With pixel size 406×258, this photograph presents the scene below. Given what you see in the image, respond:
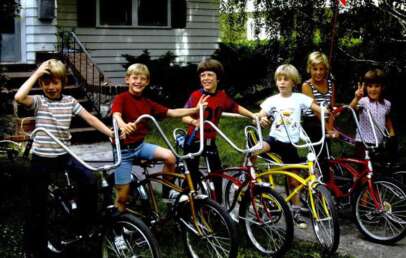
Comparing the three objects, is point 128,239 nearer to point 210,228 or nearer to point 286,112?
point 210,228

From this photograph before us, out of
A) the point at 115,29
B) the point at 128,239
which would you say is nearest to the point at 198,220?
the point at 128,239

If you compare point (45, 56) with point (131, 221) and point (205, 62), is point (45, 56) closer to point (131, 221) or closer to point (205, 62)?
point (205, 62)

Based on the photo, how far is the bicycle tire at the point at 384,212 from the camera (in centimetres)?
498

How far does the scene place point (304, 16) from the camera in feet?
22.0

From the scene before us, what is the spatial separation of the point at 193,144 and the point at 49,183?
4.41 ft

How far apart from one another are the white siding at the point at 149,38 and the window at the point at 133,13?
0.19 m

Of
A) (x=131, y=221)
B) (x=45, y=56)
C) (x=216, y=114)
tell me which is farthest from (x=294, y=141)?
(x=45, y=56)

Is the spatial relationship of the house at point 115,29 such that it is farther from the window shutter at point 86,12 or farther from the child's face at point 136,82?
the child's face at point 136,82

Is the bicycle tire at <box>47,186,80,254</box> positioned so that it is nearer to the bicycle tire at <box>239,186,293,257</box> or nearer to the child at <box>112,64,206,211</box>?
the child at <box>112,64,206,211</box>

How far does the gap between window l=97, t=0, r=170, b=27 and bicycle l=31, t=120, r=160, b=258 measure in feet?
32.2

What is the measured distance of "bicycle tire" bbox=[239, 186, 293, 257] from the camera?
4438 mm

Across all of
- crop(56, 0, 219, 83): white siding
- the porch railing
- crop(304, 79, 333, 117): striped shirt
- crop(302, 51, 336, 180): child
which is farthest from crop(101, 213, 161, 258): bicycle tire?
crop(56, 0, 219, 83): white siding

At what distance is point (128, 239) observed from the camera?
394 centimetres

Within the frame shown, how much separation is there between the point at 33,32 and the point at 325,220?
8635mm
